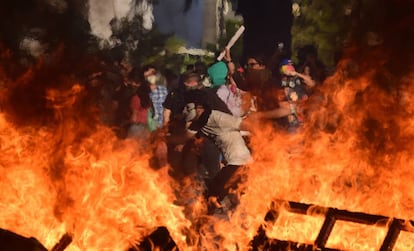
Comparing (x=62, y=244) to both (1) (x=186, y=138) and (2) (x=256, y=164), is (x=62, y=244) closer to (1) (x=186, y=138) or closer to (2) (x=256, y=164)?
(1) (x=186, y=138)

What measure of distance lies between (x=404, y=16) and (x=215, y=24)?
7.01 feet

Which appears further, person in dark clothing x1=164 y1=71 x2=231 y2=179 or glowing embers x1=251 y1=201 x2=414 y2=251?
person in dark clothing x1=164 y1=71 x2=231 y2=179

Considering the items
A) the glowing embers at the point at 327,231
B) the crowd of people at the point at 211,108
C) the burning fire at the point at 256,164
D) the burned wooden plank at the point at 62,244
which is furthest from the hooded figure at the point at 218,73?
the burned wooden plank at the point at 62,244

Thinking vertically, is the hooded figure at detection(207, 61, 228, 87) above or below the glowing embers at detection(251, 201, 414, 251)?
above

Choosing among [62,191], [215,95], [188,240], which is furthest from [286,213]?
[62,191]

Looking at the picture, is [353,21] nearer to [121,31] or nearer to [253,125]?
[253,125]

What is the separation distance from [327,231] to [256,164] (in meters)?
2.62

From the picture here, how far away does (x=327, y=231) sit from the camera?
11.8 ft

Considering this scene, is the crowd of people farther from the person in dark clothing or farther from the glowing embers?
the glowing embers

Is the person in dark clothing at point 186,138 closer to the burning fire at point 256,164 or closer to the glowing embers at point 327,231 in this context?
the burning fire at point 256,164

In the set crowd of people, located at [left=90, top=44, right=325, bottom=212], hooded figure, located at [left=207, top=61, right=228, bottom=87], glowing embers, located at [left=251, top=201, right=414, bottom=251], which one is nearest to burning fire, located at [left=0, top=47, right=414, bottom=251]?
crowd of people, located at [left=90, top=44, right=325, bottom=212]

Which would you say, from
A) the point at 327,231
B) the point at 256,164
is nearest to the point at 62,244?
the point at 327,231

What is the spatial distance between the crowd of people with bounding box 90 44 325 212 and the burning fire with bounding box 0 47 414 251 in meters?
0.15

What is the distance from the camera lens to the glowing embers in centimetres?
354
